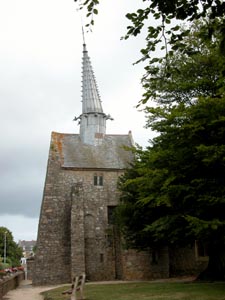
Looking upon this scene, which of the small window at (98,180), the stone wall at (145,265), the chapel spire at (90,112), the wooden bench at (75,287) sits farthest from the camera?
the chapel spire at (90,112)

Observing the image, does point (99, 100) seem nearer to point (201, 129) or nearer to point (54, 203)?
point (54, 203)

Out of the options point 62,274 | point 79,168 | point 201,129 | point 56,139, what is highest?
point 56,139

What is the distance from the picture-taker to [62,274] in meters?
32.8

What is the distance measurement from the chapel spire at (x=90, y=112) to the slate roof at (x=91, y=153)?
2.25 feet

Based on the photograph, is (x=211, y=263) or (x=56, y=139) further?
(x=56, y=139)

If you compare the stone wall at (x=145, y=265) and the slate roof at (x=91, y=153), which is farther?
the slate roof at (x=91, y=153)

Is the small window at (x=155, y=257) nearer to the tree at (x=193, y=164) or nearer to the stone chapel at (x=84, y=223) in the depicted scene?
the stone chapel at (x=84, y=223)

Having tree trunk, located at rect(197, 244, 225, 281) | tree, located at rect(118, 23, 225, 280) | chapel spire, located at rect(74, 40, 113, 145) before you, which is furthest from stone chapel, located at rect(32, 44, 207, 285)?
tree, located at rect(118, 23, 225, 280)

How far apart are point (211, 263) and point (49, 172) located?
16.0 meters

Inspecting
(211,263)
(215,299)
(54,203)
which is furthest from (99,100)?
(215,299)

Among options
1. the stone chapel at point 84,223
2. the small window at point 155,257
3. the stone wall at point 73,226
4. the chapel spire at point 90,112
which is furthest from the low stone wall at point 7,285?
the chapel spire at point 90,112

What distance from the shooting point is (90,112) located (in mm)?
39625

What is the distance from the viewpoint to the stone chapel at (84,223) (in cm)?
3241

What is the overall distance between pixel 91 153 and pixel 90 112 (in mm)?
4358
